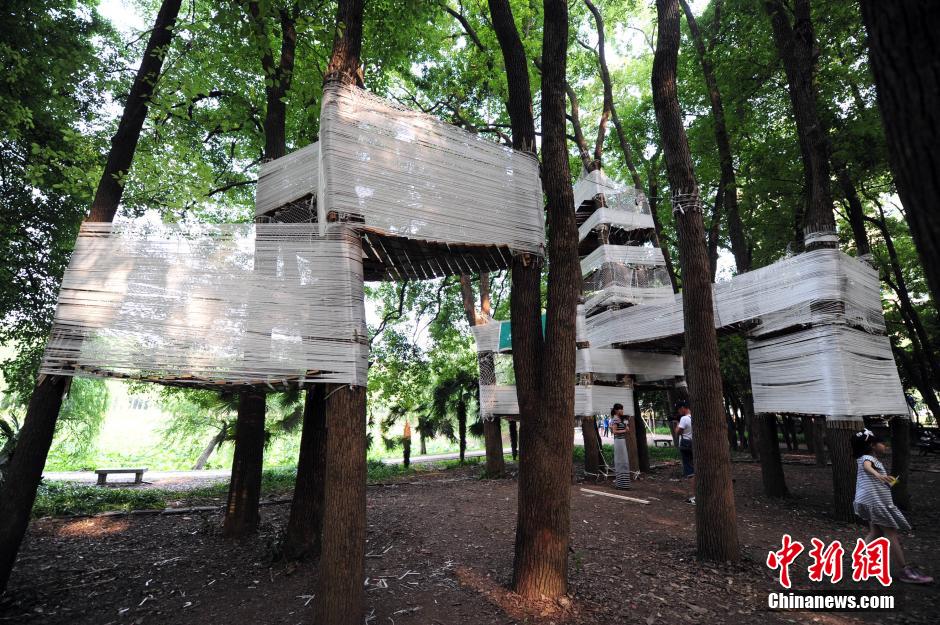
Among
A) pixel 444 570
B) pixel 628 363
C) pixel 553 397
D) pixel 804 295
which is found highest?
pixel 804 295

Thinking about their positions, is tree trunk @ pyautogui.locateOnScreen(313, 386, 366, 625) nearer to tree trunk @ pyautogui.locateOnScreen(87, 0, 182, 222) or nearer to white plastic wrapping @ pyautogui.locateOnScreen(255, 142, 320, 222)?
white plastic wrapping @ pyautogui.locateOnScreen(255, 142, 320, 222)

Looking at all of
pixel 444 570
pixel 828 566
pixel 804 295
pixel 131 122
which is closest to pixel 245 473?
pixel 444 570

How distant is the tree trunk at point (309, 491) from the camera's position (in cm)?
555

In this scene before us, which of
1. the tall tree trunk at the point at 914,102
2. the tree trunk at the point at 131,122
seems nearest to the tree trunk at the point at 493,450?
the tree trunk at the point at 131,122

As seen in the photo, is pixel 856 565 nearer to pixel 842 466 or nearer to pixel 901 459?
pixel 842 466

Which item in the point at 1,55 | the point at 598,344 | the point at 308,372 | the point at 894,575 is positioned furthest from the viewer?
the point at 598,344

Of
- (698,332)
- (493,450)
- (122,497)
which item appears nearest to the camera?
(698,332)

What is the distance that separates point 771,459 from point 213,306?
9.90 metres

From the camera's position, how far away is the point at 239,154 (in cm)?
1053

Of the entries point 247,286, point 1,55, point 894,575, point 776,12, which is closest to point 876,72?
point 247,286

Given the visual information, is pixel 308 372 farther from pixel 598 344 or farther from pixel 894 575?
pixel 598 344

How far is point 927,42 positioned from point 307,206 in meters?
4.71

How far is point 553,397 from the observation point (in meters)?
4.44

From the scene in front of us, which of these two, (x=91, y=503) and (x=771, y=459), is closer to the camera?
(x=771, y=459)
